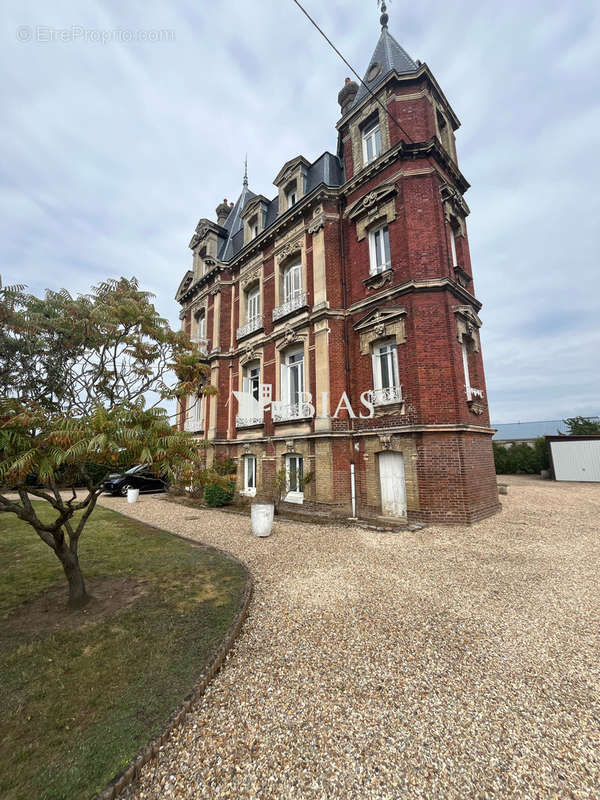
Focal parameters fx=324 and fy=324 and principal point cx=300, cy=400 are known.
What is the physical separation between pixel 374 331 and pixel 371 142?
772cm

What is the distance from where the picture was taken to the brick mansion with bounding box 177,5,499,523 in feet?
31.8

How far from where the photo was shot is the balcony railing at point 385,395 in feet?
33.6

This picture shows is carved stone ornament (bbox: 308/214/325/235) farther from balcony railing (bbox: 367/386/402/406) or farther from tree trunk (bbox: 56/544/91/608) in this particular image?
tree trunk (bbox: 56/544/91/608)

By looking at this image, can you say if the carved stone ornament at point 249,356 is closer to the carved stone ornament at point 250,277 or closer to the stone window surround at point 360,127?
the carved stone ornament at point 250,277

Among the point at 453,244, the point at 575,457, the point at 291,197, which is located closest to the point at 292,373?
the point at 453,244

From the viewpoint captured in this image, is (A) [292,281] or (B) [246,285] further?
(B) [246,285]

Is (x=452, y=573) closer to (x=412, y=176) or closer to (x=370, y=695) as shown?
(x=370, y=695)

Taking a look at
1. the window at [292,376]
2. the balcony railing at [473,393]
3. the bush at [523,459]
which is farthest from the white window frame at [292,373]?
the bush at [523,459]

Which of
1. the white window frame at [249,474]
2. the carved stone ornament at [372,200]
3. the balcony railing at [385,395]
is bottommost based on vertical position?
the white window frame at [249,474]

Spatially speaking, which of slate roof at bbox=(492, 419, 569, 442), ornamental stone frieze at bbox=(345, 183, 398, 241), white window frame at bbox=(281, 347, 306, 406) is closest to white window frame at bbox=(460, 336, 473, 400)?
ornamental stone frieze at bbox=(345, 183, 398, 241)

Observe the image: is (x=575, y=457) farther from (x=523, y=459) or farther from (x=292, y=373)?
(x=292, y=373)

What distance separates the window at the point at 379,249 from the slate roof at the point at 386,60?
18.5 feet

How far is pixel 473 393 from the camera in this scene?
10531mm

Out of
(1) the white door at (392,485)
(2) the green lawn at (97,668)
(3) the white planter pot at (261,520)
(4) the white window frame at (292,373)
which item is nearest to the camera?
(2) the green lawn at (97,668)
